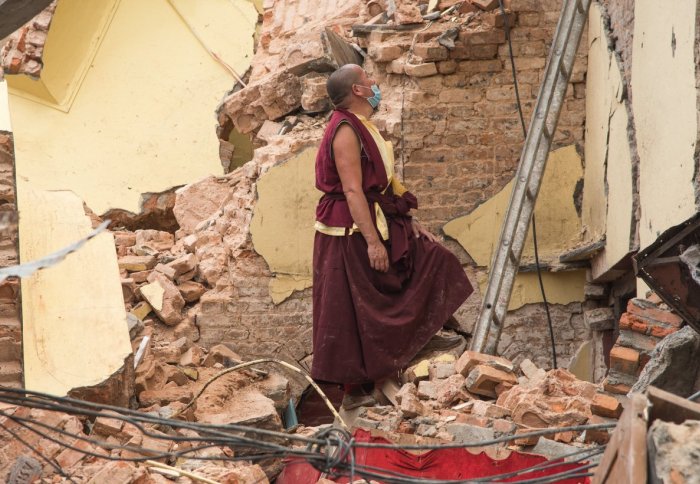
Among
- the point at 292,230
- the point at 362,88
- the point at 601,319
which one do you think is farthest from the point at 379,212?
the point at 601,319

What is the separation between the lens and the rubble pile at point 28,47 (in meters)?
11.6

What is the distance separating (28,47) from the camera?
38.5ft

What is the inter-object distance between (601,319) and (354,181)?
2.49m

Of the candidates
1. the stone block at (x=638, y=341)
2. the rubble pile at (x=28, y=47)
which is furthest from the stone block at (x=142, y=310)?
the rubble pile at (x=28, y=47)

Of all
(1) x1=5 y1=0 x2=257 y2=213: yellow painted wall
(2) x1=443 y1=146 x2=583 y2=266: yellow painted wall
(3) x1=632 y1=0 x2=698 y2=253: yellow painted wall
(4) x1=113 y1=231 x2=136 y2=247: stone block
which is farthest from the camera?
(1) x1=5 y1=0 x2=257 y2=213: yellow painted wall

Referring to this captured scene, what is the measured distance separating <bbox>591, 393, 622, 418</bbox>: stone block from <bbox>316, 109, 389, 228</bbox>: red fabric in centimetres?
173

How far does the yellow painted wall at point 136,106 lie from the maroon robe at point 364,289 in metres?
5.09

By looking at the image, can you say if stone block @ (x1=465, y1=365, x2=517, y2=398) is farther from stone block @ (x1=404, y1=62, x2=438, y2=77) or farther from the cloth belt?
stone block @ (x1=404, y1=62, x2=438, y2=77)

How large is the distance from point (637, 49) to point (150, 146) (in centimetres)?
607

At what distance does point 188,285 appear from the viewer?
8.96m

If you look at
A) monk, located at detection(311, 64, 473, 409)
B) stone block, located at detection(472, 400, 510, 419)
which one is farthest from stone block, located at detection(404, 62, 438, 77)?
stone block, located at detection(472, 400, 510, 419)

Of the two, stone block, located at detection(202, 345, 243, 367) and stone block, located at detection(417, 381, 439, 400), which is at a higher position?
stone block, located at detection(417, 381, 439, 400)

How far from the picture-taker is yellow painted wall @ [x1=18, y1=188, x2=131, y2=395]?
6.26 meters

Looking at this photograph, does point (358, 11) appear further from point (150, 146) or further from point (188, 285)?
point (150, 146)
